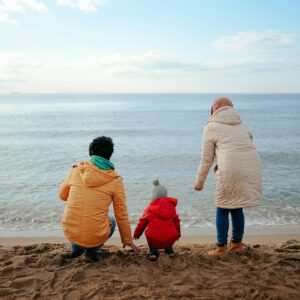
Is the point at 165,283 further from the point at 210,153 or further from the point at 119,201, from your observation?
the point at 210,153

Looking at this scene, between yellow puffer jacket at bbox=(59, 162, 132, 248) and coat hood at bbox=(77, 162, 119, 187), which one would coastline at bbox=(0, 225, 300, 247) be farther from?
coat hood at bbox=(77, 162, 119, 187)

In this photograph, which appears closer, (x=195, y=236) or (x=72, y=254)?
(x=72, y=254)

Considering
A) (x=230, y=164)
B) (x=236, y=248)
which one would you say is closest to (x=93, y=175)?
(x=230, y=164)

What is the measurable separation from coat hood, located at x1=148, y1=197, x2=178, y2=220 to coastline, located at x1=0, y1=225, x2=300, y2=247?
2.20m

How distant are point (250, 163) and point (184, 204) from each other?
445cm

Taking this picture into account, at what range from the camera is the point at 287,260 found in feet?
13.1

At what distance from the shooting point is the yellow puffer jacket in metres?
3.57

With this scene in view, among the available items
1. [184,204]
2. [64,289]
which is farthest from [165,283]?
[184,204]

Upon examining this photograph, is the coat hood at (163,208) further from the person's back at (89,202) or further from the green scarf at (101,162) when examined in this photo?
the green scarf at (101,162)

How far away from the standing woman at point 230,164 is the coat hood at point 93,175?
3.52 feet

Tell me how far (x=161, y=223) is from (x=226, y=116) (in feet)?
4.59

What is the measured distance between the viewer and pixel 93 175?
356cm

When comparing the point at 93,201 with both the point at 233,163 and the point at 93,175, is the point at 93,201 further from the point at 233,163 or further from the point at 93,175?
the point at 233,163

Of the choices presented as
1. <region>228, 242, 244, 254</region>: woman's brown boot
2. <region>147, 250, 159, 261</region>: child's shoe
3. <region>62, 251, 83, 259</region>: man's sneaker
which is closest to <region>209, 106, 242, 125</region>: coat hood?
<region>228, 242, 244, 254</region>: woman's brown boot
